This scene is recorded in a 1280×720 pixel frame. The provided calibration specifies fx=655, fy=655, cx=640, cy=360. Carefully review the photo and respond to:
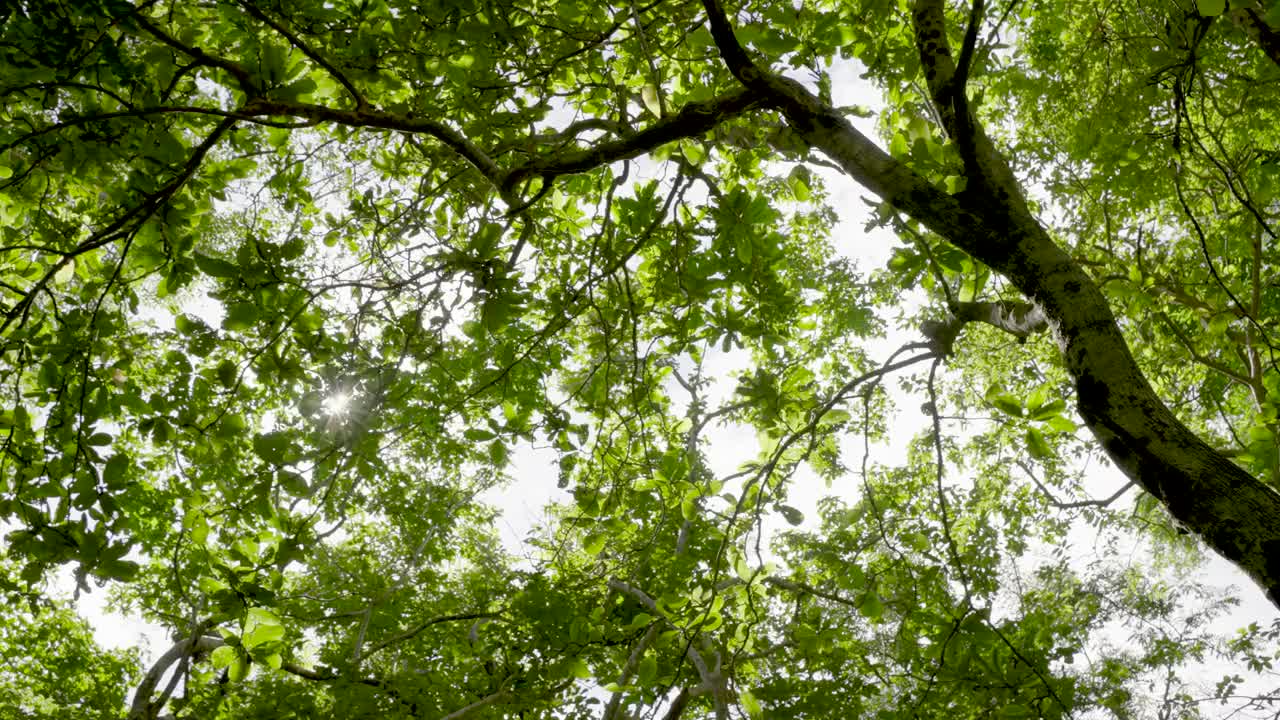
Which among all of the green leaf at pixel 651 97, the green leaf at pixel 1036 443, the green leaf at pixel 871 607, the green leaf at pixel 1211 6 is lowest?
the green leaf at pixel 871 607

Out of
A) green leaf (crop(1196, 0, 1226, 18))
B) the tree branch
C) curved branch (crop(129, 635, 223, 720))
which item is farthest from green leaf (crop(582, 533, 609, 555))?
curved branch (crop(129, 635, 223, 720))

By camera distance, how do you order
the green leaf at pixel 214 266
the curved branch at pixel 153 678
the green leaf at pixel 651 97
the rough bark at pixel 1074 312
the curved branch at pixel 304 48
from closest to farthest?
the rough bark at pixel 1074 312 → the curved branch at pixel 304 48 → the green leaf at pixel 214 266 → the green leaf at pixel 651 97 → the curved branch at pixel 153 678

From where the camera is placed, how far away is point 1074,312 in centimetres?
141

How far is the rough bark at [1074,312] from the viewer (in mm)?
1105

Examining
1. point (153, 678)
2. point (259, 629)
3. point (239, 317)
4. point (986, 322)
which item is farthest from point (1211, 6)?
point (153, 678)

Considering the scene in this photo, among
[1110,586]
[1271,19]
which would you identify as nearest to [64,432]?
[1271,19]

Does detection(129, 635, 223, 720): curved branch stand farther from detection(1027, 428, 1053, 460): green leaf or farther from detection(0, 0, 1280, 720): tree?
detection(1027, 428, 1053, 460): green leaf

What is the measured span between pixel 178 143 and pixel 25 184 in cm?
89

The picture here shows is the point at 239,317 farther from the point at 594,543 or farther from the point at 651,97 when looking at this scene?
the point at 651,97

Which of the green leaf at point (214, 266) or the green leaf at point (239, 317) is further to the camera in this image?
the green leaf at point (239, 317)

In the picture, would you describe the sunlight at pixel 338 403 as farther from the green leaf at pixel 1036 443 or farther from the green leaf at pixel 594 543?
the green leaf at pixel 1036 443

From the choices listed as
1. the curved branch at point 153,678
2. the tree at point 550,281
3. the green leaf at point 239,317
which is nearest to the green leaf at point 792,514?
the tree at point 550,281

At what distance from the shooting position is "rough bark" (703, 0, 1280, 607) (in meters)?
1.11

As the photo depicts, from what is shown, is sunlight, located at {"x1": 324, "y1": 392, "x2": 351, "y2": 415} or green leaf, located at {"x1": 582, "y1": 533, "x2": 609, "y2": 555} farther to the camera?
green leaf, located at {"x1": 582, "y1": 533, "x2": 609, "y2": 555}
